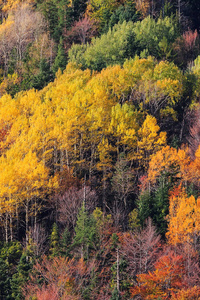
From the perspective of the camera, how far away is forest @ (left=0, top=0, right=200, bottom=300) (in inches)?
1441

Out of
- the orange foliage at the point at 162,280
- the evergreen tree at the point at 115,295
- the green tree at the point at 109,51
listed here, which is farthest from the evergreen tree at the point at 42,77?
the evergreen tree at the point at 115,295

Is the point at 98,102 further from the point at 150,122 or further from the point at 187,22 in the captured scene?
the point at 187,22

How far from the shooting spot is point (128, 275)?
119ft

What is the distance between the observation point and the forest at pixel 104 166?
120 feet

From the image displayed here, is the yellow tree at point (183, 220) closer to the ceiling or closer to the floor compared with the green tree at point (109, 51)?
closer to the floor

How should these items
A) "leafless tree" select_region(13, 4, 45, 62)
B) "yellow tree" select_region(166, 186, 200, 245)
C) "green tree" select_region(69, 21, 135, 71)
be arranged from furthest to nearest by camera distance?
"leafless tree" select_region(13, 4, 45, 62) < "green tree" select_region(69, 21, 135, 71) < "yellow tree" select_region(166, 186, 200, 245)

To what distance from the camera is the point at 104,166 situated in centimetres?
4762

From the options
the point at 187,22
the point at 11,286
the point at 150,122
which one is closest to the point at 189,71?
the point at 150,122

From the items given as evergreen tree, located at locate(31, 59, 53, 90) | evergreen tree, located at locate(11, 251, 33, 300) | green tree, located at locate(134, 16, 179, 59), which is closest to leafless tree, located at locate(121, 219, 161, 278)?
evergreen tree, located at locate(11, 251, 33, 300)

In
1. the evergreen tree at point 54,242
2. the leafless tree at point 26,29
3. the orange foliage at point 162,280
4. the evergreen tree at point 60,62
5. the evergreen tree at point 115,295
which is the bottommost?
the orange foliage at point 162,280

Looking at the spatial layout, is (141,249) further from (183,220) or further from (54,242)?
(54,242)

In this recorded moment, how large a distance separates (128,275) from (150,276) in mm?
1563

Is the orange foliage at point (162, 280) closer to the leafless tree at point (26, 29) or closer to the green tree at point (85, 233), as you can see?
the green tree at point (85, 233)

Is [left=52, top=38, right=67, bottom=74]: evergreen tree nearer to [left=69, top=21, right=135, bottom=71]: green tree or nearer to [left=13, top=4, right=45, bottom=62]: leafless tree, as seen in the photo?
[left=69, top=21, right=135, bottom=71]: green tree
